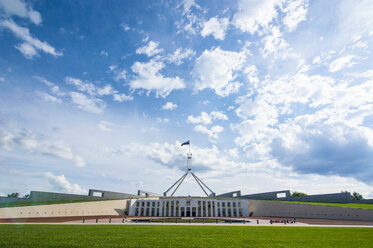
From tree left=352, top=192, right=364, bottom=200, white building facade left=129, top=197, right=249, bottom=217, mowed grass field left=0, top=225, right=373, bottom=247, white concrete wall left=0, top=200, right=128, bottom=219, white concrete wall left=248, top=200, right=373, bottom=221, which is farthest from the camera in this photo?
tree left=352, top=192, right=364, bottom=200

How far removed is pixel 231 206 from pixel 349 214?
86.2 feet

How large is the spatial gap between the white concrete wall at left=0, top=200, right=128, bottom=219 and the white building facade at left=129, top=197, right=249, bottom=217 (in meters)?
4.99

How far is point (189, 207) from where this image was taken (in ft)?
180

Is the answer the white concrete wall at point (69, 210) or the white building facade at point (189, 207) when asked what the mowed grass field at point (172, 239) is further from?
the white building facade at point (189, 207)

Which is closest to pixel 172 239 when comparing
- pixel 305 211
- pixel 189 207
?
pixel 305 211

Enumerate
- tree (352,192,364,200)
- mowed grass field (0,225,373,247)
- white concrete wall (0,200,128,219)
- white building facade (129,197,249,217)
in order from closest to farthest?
mowed grass field (0,225,373,247) < white concrete wall (0,200,128,219) < white building facade (129,197,249,217) < tree (352,192,364,200)

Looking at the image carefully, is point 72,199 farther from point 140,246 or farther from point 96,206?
point 140,246

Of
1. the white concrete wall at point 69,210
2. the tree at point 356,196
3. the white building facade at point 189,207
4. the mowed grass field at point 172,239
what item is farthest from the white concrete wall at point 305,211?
the tree at point 356,196

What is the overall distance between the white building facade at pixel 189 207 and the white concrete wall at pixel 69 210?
4992 mm

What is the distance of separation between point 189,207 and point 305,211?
26.7 metres

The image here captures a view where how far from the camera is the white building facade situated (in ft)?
179

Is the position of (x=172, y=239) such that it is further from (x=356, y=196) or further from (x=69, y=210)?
(x=356, y=196)

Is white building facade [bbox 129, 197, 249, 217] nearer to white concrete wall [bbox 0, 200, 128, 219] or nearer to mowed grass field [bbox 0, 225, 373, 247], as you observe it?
white concrete wall [bbox 0, 200, 128, 219]

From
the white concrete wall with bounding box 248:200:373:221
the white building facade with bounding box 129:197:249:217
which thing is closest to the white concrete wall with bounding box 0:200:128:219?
the white building facade with bounding box 129:197:249:217
